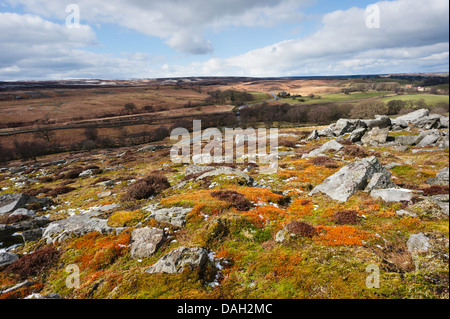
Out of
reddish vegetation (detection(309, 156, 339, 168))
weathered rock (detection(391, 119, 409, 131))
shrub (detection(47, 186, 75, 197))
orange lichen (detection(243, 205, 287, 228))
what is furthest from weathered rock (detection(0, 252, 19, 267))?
weathered rock (detection(391, 119, 409, 131))

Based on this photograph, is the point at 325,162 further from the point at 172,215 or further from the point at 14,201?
the point at 14,201

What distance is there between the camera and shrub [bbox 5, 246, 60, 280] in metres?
9.16

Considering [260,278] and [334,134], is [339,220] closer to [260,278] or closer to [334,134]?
[260,278]

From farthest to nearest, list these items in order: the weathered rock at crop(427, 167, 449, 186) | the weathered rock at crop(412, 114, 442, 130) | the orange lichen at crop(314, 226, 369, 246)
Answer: the weathered rock at crop(412, 114, 442, 130) → the weathered rock at crop(427, 167, 449, 186) → the orange lichen at crop(314, 226, 369, 246)

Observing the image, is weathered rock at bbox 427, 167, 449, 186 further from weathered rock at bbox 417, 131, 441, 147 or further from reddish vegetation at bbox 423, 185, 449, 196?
weathered rock at bbox 417, 131, 441, 147

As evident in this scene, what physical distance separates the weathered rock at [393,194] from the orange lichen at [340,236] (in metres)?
4.72

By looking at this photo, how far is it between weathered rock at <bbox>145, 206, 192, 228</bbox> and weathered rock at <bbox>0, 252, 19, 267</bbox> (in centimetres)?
666

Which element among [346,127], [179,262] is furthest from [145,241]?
[346,127]

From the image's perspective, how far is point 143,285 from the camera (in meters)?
7.05

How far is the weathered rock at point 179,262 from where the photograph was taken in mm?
7508

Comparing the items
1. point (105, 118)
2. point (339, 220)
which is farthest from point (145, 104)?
point (339, 220)

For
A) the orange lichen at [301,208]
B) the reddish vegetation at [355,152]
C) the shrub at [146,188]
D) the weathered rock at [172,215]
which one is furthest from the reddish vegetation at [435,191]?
the shrub at [146,188]

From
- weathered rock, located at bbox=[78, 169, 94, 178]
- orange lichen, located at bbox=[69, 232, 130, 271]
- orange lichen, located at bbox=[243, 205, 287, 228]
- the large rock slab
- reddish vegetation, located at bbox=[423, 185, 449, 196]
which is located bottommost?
weathered rock, located at bbox=[78, 169, 94, 178]

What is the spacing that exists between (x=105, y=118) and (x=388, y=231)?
14278cm
